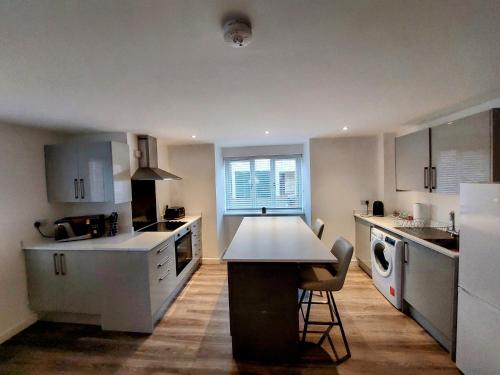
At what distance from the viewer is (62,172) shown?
8.86ft

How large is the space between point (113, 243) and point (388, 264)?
10.6ft

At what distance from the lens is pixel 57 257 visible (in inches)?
93.5

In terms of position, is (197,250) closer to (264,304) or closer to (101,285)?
(101,285)

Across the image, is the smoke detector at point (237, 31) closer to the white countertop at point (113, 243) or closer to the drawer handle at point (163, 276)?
the white countertop at point (113, 243)

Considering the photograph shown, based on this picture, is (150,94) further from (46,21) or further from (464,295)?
(464,295)

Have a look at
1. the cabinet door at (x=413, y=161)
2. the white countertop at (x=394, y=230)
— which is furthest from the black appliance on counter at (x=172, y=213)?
the cabinet door at (x=413, y=161)

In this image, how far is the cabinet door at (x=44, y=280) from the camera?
240 cm

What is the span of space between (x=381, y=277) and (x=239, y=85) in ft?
9.50

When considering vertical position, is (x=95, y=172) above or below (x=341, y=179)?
above

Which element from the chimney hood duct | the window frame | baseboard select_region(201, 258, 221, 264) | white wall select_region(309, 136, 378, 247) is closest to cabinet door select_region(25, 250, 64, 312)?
the chimney hood duct

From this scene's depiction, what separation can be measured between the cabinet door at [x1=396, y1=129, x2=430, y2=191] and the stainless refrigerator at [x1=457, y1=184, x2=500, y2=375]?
3.44 ft

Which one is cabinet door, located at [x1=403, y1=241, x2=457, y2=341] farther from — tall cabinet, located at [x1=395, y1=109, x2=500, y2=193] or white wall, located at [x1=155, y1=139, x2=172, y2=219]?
white wall, located at [x1=155, y1=139, x2=172, y2=219]

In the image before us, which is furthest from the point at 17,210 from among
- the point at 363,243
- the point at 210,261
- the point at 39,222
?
the point at 363,243

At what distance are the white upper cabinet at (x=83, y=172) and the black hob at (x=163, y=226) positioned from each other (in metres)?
0.63
